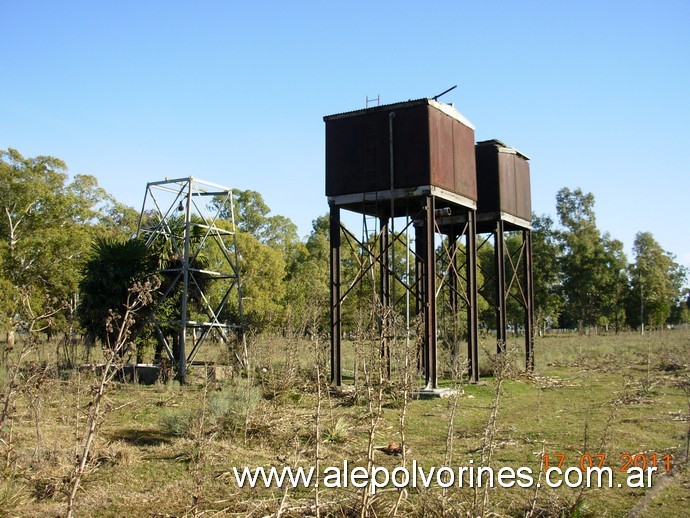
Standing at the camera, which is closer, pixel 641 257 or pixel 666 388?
pixel 666 388

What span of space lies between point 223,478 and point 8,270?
24279 millimetres

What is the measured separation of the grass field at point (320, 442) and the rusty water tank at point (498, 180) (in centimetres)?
598

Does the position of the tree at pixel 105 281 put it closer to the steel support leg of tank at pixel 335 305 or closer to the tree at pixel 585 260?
the steel support leg of tank at pixel 335 305

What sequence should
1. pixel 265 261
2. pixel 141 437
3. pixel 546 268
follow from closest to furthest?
pixel 141 437 → pixel 265 261 → pixel 546 268

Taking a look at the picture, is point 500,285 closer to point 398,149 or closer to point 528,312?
point 528,312

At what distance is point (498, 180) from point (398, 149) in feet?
17.1

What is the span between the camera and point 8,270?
2764 cm

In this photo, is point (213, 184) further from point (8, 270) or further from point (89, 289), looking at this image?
point (8, 270)

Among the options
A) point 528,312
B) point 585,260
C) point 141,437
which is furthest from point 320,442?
point 585,260

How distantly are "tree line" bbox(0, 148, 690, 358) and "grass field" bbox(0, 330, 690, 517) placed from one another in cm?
348

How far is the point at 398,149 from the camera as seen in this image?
49.4 ft

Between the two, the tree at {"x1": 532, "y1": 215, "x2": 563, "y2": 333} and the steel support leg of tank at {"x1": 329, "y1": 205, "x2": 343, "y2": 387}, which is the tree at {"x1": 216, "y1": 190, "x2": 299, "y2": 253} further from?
the steel support leg of tank at {"x1": 329, "y1": 205, "x2": 343, "y2": 387}

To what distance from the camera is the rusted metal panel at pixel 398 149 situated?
14852 mm

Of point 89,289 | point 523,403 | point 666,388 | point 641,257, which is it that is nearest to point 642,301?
point 641,257
